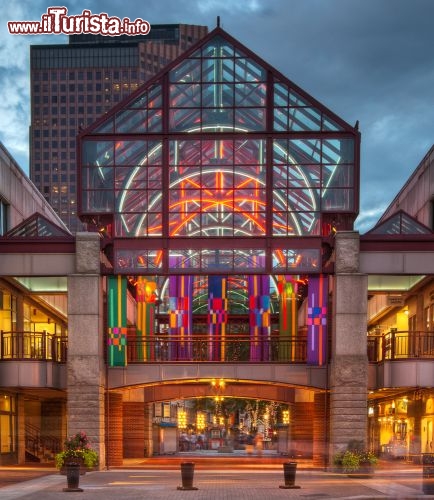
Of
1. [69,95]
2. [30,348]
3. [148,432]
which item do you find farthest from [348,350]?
[69,95]

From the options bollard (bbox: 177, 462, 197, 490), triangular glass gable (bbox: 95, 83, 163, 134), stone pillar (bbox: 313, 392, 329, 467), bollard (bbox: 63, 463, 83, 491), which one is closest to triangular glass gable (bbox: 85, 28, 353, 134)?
triangular glass gable (bbox: 95, 83, 163, 134)

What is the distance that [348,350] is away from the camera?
36.0m

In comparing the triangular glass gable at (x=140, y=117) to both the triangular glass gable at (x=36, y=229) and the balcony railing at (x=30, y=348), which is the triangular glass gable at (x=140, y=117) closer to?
the triangular glass gable at (x=36, y=229)

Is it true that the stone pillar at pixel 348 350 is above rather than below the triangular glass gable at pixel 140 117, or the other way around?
below

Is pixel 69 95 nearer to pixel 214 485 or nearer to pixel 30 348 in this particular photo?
pixel 30 348

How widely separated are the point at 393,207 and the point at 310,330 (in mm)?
18835

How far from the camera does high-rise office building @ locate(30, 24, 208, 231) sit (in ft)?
616

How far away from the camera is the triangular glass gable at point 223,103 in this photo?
38.1m

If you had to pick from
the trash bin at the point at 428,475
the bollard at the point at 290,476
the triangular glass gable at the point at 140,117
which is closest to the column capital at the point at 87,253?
the triangular glass gable at the point at 140,117

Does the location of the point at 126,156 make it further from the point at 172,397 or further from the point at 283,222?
the point at 172,397

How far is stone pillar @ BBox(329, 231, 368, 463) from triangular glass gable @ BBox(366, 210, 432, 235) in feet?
4.59

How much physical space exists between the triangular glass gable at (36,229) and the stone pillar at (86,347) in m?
1.84

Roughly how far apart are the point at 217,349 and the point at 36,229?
9.75 m

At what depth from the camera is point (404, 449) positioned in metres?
45.9
